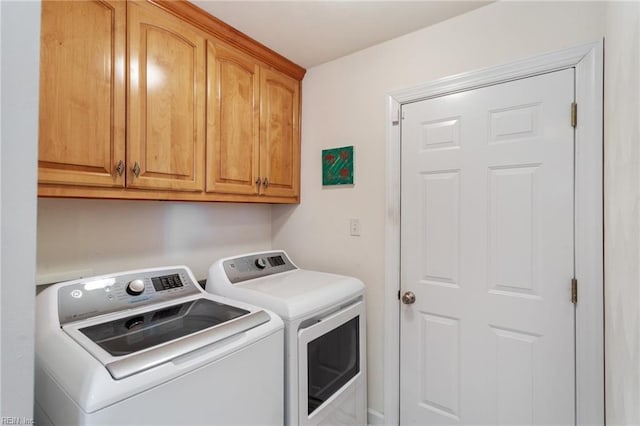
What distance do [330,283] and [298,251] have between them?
0.65 meters

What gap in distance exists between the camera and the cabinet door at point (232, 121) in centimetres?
160

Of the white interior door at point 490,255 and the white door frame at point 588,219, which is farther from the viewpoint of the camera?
the white interior door at point 490,255

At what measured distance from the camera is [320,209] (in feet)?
6.90

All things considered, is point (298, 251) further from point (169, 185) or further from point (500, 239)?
point (500, 239)

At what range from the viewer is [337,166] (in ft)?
6.54

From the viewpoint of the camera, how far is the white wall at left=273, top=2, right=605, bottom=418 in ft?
4.51

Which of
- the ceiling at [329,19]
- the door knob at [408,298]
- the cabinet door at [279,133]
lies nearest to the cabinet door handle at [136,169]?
the cabinet door at [279,133]

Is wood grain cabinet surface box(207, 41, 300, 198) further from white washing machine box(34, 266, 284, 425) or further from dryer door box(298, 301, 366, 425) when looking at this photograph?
dryer door box(298, 301, 366, 425)

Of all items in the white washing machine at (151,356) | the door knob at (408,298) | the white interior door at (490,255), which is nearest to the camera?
the white washing machine at (151,356)

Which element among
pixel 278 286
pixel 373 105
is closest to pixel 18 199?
pixel 278 286

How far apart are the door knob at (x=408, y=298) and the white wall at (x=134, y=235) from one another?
114cm

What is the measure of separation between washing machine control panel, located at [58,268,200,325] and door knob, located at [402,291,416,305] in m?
1.13

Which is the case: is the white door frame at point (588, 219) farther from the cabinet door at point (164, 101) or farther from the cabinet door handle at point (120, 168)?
the cabinet door handle at point (120, 168)

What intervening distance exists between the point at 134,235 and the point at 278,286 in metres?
0.83
